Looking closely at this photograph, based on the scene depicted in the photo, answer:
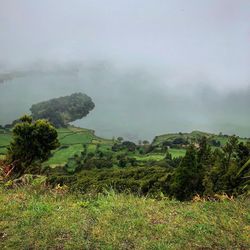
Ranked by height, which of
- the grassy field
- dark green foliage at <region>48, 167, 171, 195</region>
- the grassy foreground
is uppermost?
the grassy foreground

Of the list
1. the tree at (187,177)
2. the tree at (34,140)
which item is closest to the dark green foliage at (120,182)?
the tree at (187,177)

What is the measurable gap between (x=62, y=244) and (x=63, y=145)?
12052 cm

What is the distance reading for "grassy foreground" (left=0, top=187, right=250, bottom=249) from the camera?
578 centimetres

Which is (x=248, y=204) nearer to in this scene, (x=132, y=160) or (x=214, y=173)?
(x=214, y=173)

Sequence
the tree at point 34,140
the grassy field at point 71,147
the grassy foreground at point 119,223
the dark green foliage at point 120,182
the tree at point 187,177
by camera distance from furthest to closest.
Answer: the grassy field at point 71,147
the tree at point 187,177
the tree at point 34,140
the dark green foliage at point 120,182
the grassy foreground at point 119,223

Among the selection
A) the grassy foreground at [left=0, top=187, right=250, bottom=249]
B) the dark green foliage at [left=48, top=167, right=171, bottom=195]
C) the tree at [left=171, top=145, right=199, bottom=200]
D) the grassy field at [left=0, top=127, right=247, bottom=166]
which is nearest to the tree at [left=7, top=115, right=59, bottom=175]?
the dark green foliage at [left=48, top=167, right=171, bottom=195]

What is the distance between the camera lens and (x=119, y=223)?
6523 millimetres

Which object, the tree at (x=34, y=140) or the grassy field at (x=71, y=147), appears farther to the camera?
the grassy field at (x=71, y=147)

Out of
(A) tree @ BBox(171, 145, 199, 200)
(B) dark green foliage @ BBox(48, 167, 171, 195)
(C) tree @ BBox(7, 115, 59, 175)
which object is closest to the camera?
(B) dark green foliage @ BBox(48, 167, 171, 195)

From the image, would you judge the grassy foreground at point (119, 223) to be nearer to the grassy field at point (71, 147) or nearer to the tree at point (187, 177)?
the tree at point (187, 177)

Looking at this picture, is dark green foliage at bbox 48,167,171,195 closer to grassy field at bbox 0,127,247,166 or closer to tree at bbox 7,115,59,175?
tree at bbox 7,115,59,175

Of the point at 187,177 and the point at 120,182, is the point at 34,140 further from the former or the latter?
the point at 187,177

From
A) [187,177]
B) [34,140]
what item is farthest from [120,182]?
[34,140]

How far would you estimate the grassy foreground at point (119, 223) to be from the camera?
578 centimetres
